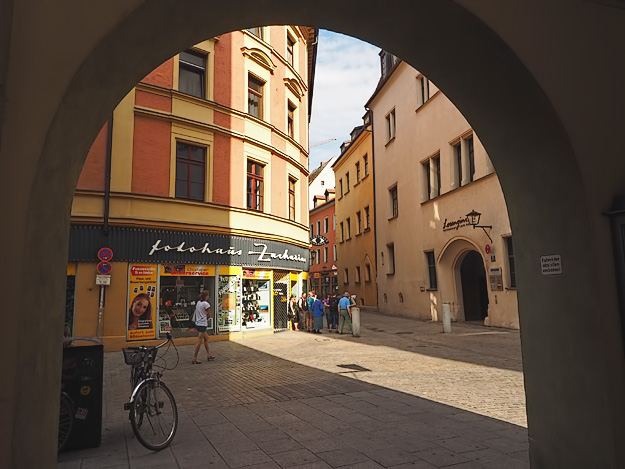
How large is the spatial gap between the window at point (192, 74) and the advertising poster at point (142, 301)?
6.59 metres

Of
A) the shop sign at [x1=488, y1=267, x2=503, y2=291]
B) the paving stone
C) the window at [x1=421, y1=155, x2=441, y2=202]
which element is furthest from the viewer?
the window at [x1=421, y1=155, x2=441, y2=202]

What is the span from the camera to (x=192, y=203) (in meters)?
16.1

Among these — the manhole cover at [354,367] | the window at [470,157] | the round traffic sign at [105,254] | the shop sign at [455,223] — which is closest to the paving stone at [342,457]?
the manhole cover at [354,367]

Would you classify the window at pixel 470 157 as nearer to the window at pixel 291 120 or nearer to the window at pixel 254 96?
the window at pixel 291 120

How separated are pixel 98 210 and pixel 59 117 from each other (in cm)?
1283

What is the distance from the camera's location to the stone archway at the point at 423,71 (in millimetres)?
2371

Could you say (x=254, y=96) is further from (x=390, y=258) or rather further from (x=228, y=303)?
(x=390, y=258)

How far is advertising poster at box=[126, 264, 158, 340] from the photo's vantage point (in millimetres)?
14535

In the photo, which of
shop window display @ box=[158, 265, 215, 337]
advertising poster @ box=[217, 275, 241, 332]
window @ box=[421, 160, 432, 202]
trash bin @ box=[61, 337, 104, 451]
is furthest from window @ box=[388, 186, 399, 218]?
trash bin @ box=[61, 337, 104, 451]

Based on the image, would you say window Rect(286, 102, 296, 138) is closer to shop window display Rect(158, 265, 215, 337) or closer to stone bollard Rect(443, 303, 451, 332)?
shop window display Rect(158, 265, 215, 337)

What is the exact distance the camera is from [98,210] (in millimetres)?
14234

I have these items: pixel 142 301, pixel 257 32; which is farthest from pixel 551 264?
pixel 257 32

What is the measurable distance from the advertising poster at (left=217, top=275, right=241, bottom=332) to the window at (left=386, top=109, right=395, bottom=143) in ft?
52.6

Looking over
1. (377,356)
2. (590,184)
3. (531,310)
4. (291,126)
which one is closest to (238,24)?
(590,184)
